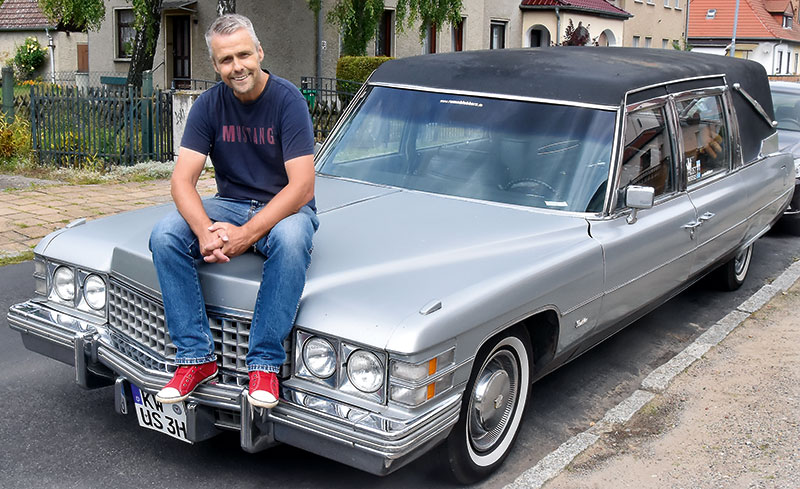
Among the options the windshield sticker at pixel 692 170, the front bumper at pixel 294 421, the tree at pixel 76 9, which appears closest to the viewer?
the front bumper at pixel 294 421

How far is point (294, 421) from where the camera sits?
3.41m

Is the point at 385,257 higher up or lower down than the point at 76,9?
lower down

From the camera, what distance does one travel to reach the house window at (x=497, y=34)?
115 ft

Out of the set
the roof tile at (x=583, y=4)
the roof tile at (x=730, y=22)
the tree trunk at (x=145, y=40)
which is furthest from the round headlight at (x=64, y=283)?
the roof tile at (x=730, y=22)

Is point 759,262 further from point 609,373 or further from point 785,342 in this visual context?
point 609,373

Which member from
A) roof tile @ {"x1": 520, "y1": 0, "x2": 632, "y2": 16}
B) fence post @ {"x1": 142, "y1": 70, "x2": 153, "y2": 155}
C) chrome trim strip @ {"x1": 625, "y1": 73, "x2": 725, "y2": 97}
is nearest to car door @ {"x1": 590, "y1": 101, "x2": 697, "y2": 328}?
chrome trim strip @ {"x1": 625, "y1": 73, "x2": 725, "y2": 97}

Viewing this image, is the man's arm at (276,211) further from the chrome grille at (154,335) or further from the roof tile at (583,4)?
the roof tile at (583,4)

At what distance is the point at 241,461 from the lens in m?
4.12

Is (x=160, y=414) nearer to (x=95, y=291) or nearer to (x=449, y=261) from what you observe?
(x=95, y=291)

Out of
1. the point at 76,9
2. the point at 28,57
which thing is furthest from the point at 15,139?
the point at 28,57

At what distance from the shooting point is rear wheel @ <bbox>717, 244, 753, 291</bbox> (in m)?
7.46

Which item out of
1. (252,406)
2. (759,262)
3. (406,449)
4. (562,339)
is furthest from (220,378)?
(759,262)

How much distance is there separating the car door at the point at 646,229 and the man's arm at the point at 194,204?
196 cm

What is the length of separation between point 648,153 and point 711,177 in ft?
3.77
